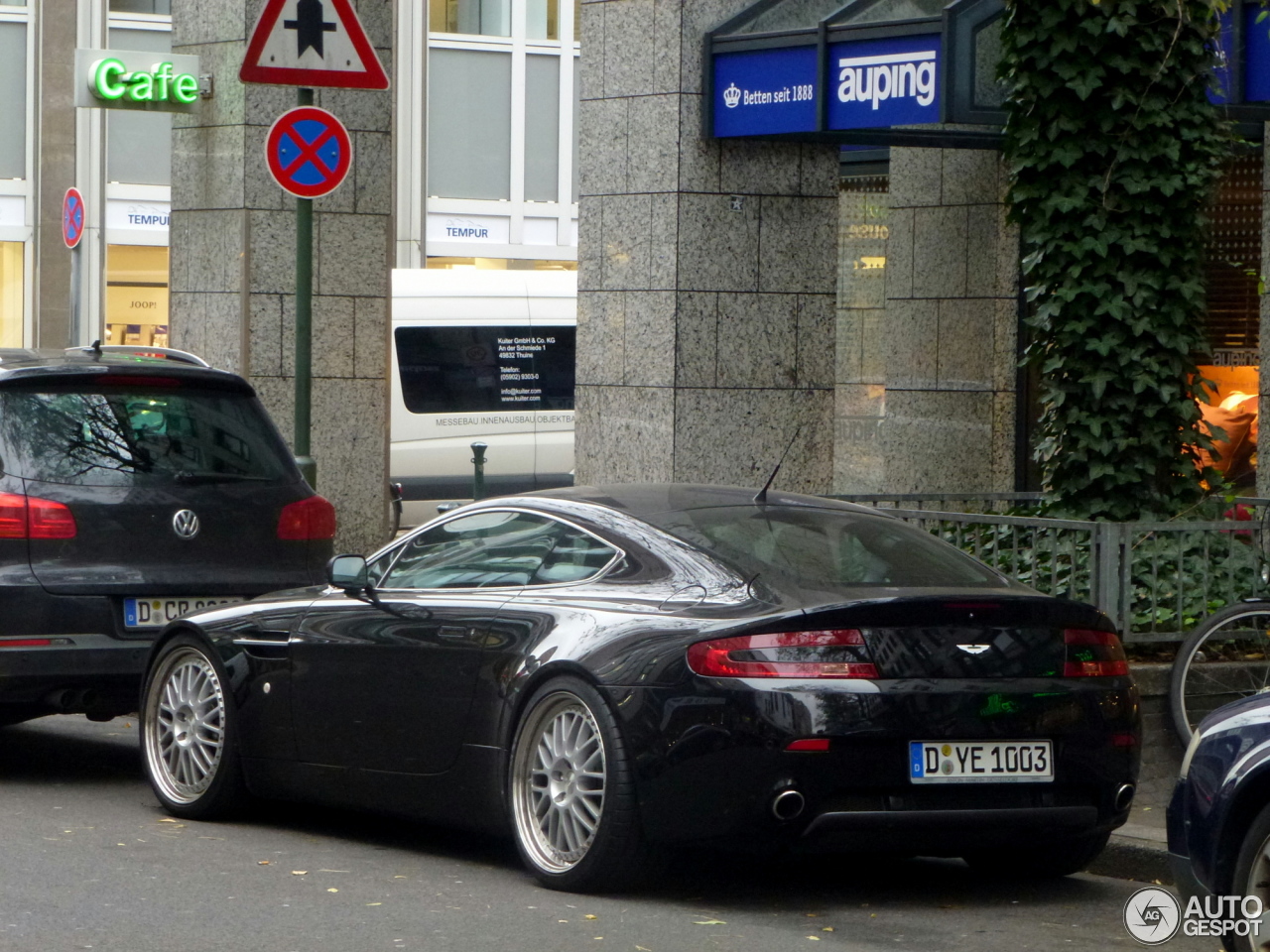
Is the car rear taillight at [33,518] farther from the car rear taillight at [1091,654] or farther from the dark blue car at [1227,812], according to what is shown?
the dark blue car at [1227,812]

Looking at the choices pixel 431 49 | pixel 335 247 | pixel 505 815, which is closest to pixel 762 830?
pixel 505 815

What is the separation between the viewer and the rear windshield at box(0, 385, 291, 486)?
29.8 feet

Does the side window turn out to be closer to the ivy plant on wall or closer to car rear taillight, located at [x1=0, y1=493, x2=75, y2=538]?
car rear taillight, located at [x1=0, y1=493, x2=75, y2=538]

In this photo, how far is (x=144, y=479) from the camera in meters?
9.28

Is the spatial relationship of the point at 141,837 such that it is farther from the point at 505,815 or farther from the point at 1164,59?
the point at 1164,59

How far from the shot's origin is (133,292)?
124 ft

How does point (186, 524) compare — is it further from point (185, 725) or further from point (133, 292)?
point (133, 292)

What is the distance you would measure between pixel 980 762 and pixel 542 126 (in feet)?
105

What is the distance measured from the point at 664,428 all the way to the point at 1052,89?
3898 mm

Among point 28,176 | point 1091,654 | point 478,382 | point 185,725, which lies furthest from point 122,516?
point 28,176

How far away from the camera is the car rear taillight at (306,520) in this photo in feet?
31.6

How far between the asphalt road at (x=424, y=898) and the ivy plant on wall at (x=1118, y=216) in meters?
2.94

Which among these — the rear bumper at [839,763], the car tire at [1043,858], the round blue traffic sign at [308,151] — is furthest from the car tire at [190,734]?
the round blue traffic sign at [308,151]

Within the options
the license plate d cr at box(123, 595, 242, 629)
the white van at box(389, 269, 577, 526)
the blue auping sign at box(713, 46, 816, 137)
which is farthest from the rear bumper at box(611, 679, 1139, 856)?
the white van at box(389, 269, 577, 526)
